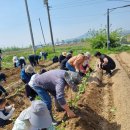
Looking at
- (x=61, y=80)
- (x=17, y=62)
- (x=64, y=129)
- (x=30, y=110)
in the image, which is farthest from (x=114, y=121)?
(x=17, y=62)

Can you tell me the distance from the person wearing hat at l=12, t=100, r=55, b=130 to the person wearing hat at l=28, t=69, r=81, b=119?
181 centimetres

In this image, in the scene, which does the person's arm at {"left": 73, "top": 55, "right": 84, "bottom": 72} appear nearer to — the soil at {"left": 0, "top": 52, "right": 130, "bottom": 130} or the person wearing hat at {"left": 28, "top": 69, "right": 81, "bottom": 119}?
the soil at {"left": 0, "top": 52, "right": 130, "bottom": 130}

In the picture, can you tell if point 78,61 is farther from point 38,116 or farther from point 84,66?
point 38,116

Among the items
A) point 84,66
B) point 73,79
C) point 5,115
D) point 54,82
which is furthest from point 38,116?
point 84,66

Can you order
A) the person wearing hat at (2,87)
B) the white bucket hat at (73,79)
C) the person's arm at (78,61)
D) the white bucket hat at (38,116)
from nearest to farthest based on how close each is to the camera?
the white bucket hat at (38,116) → the white bucket hat at (73,79) → the person's arm at (78,61) → the person wearing hat at (2,87)

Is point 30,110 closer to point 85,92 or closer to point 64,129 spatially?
A: point 64,129

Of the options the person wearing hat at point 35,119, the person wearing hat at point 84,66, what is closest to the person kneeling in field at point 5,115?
the person wearing hat at point 35,119

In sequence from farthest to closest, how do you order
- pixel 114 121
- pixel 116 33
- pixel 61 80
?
pixel 116 33
pixel 114 121
pixel 61 80

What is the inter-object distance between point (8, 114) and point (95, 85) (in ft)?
14.4

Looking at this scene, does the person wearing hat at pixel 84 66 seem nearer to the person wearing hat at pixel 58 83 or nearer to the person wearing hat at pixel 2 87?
the person wearing hat at pixel 2 87

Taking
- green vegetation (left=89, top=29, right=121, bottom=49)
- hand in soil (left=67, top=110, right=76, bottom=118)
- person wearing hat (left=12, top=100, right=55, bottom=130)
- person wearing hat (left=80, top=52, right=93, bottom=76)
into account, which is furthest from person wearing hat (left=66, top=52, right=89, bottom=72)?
green vegetation (left=89, top=29, right=121, bottom=49)

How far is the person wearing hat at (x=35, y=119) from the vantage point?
4340 mm

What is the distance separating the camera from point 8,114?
304 inches

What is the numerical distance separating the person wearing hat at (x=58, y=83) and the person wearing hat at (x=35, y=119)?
1806 millimetres
